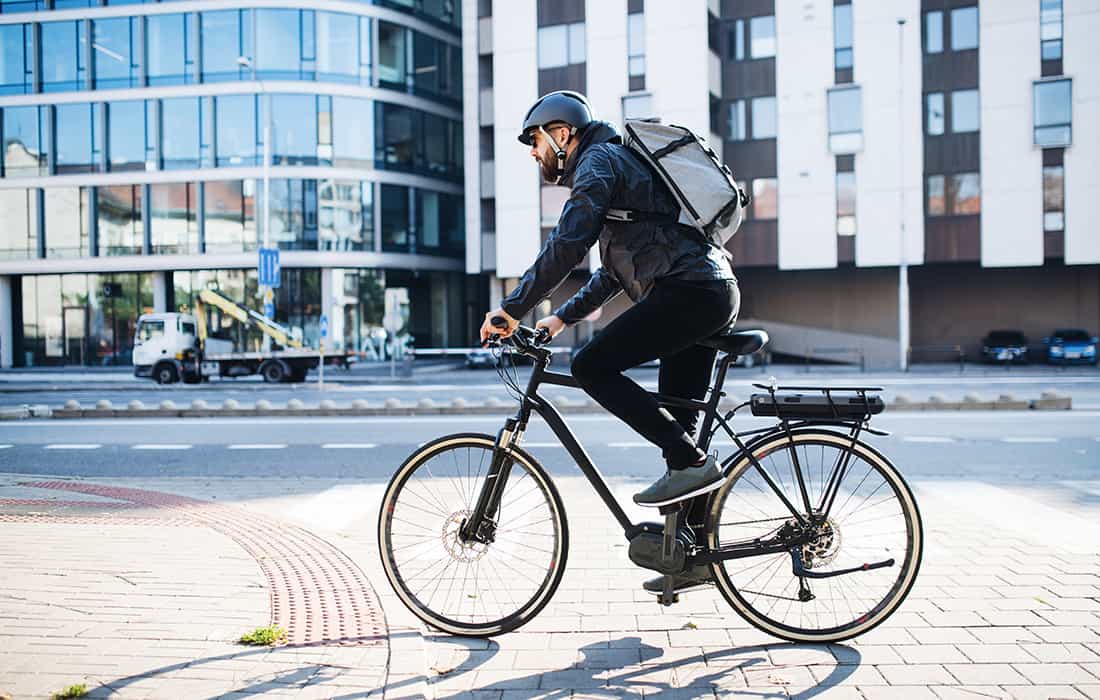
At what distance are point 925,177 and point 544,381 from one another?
34920mm

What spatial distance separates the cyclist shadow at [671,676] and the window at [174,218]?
41694mm

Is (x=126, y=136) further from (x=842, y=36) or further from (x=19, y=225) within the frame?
(x=842, y=36)

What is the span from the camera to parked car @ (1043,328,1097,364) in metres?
34.0

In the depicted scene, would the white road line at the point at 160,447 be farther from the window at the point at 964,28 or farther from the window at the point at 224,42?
the window at the point at 224,42

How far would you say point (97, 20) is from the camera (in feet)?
139

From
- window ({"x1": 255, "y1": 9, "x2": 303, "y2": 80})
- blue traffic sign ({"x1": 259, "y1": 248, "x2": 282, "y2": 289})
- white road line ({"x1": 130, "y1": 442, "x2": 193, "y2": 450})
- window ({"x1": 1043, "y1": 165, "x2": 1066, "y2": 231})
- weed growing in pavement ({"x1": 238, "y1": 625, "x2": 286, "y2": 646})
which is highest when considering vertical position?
window ({"x1": 255, "y1": 9, "x2": 303, "y2": 80})

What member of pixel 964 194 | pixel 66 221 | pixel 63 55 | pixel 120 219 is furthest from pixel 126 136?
pixel 964 194

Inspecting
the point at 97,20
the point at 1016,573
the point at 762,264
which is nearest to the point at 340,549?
the point at 1016,573

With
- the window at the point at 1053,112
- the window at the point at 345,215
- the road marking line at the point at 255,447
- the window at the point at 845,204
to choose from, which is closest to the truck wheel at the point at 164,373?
the window at the point at 345,215

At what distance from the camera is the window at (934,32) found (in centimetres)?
3488

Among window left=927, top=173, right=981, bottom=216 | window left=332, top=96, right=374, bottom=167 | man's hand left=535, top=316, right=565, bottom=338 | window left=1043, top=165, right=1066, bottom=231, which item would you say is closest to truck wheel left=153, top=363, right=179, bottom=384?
window left=332, top=96, right=374, bottom=167

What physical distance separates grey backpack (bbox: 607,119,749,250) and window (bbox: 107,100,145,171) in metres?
43.3

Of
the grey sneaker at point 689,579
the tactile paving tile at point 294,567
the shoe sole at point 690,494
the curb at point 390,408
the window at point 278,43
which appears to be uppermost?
the window at point 278,43

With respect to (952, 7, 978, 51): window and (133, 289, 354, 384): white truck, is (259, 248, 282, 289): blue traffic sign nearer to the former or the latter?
(133, 289, 354, 384): white truck
